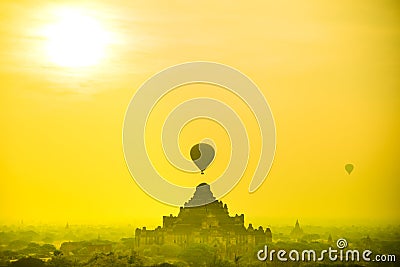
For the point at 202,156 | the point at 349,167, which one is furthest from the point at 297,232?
the point at 202,156

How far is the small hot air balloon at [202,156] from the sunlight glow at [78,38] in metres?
0.79

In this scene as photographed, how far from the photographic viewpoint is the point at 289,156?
500cm

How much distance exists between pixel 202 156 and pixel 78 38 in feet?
3.37

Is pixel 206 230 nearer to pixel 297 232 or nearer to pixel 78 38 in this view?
pixel 297 232

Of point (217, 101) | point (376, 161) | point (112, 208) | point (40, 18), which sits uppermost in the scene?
point (40, 18)

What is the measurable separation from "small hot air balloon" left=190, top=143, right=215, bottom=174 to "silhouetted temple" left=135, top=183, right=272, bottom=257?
12 centimetres

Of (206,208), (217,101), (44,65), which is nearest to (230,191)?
(206,208)

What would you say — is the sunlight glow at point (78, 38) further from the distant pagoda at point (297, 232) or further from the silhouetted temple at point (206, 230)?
the distant pagoda at point (297, 232)

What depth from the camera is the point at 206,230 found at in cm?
495

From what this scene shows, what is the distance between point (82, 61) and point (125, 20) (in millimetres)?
356

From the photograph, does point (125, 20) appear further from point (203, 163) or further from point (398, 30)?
point (398, 30)

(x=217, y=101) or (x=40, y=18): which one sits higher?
(x=40, y=18)

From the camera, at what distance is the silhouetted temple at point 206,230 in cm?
490

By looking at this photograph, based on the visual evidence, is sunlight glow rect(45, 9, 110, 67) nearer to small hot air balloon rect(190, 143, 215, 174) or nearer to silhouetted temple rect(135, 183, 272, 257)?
small hot air balloon rect(190, 143, 215, 174)
